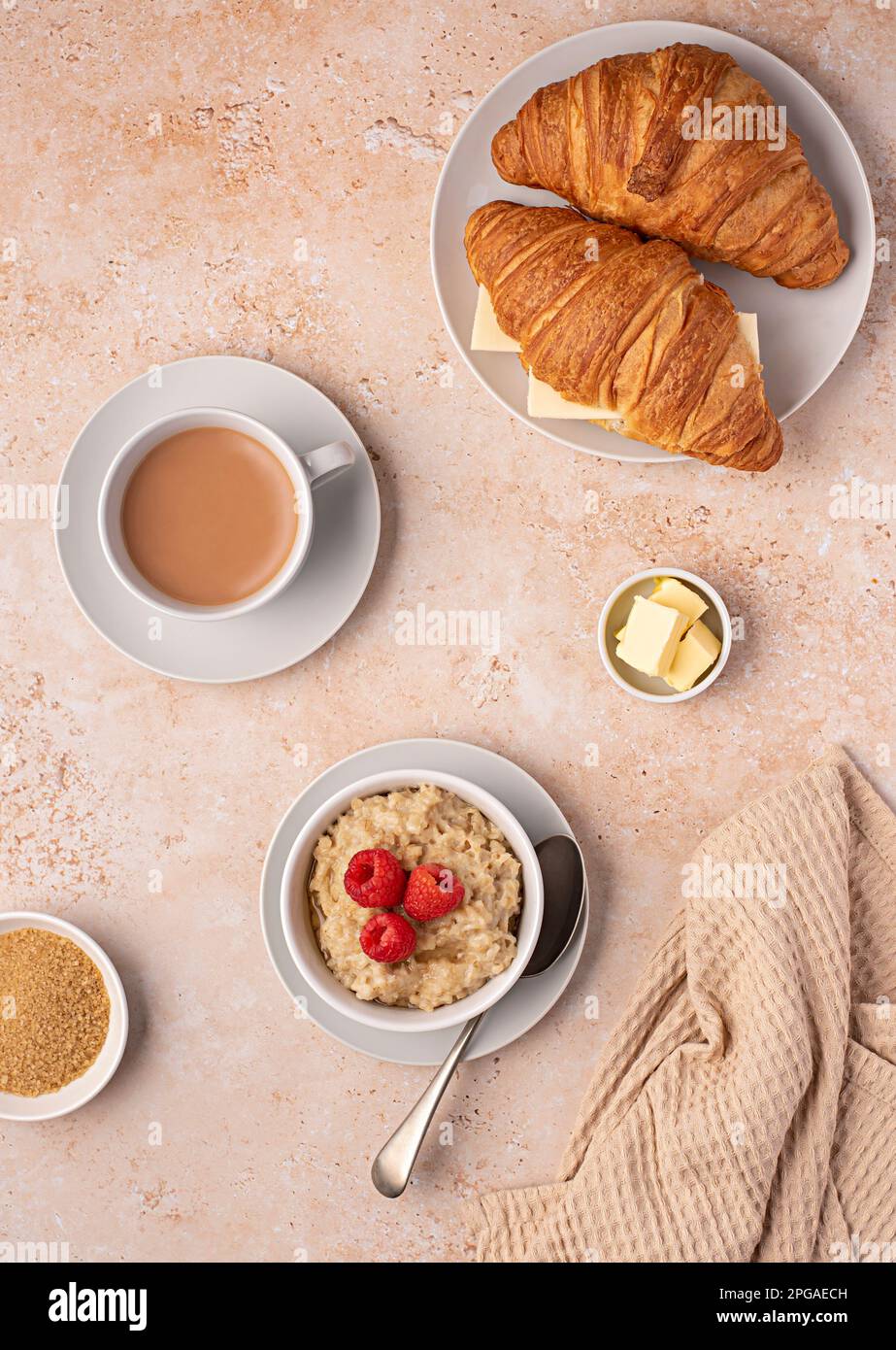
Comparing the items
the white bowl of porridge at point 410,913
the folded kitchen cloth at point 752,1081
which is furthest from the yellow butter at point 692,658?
the white bowl of porridge at point 410,913

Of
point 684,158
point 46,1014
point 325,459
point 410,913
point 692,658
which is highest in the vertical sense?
point 684,158

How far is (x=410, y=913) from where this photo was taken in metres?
1.36

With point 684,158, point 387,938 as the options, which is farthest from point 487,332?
point 387,938

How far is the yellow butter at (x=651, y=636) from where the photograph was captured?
149 centimetres

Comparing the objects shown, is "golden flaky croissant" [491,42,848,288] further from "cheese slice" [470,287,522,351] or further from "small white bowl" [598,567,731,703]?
"small white bowl" [598,567,731,703]

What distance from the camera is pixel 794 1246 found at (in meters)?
1.50

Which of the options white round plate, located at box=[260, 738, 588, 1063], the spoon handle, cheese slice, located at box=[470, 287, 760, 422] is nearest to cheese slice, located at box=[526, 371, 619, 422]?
cheese slice, located at box=[470, 287, 760, 422]

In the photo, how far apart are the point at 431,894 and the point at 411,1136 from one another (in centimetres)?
44

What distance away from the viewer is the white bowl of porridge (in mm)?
1392

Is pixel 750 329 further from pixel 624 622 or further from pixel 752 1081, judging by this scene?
pixel 752 1081

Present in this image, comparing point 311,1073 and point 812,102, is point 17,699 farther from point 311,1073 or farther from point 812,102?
point 812,102

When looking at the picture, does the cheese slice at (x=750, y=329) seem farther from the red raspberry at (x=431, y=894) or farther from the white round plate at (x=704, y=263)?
the red raspberry at (x=431, y=894)

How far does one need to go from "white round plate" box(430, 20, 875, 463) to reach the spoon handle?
2.98 ft
